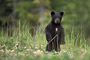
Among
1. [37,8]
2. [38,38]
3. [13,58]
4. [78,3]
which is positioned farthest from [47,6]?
[13,58]

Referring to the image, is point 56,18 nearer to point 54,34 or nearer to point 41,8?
point 54,34

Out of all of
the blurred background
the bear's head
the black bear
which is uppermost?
the bear's head

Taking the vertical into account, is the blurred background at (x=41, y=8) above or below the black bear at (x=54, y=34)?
below

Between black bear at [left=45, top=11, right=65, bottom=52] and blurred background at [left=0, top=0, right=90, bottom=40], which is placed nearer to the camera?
black bear at [left=45, top=11, right=65, bottom=52]

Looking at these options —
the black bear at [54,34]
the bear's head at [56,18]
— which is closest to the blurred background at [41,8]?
the bear's head at [56,18]

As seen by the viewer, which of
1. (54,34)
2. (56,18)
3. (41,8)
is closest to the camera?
(54,34)

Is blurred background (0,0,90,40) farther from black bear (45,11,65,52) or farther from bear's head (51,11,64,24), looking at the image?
black bear (45,11,65,52)

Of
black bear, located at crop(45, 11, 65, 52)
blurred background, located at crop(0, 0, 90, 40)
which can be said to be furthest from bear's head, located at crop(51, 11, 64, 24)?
blurred background, located at crop(0, 0, 90, 40)

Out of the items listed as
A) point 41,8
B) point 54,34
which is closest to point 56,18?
point 54,34

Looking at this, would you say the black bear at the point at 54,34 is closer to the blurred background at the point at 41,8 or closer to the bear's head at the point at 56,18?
the bear's head at the point at 56,18

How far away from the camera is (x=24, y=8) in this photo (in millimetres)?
38625

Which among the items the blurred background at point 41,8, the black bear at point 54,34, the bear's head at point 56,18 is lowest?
the blurred background at point 41,8

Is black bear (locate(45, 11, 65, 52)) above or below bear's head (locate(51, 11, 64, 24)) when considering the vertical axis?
below

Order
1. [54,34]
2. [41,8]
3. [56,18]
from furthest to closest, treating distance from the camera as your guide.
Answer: [41,8] → [56,18] → [54,34]
